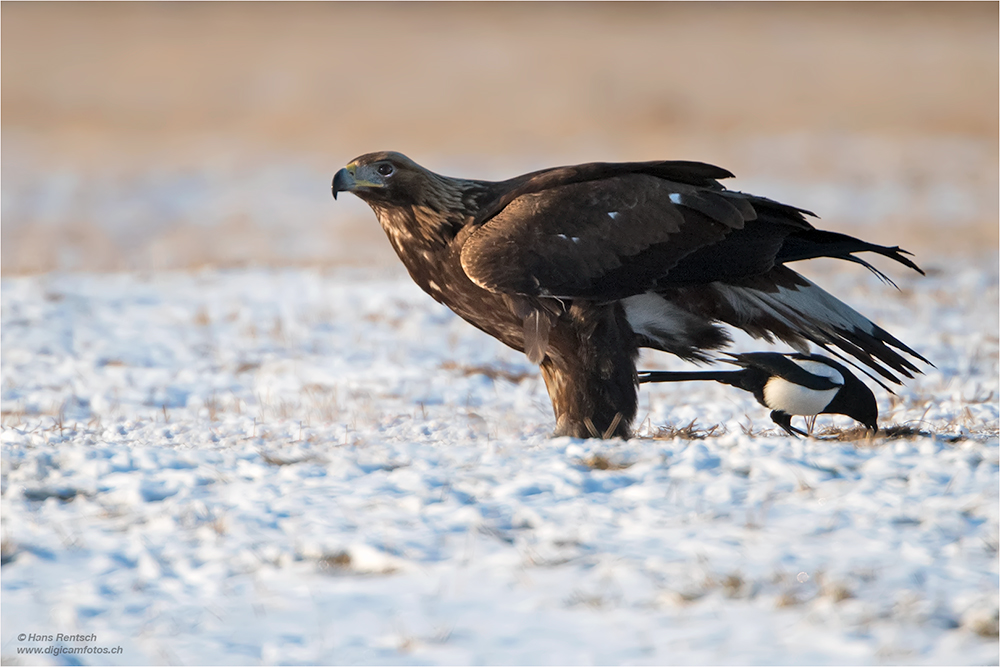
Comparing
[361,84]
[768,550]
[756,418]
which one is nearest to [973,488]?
[768,550]

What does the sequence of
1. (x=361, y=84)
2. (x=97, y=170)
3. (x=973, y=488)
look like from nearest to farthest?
(x=973, y=488) → (x=97, y=170) → (x=361, y=84)

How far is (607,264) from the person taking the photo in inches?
226

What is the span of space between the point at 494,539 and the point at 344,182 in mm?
2400

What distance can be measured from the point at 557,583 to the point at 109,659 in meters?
1.40

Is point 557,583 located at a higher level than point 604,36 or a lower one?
lower

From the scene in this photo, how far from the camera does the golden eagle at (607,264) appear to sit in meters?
5.73

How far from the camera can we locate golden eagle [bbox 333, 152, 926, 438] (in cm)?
573

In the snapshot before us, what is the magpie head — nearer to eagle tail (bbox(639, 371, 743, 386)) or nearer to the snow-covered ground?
the snow-covered ground

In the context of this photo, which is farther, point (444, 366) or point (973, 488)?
point (444, 366)

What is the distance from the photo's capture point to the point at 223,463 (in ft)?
17.4

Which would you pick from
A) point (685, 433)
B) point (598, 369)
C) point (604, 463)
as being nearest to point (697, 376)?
point (685, 433)

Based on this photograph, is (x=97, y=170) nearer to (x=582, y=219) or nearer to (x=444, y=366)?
(x=444, y=366)

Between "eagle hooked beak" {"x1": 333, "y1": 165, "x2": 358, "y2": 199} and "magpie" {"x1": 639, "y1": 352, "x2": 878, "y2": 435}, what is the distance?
5.82ft

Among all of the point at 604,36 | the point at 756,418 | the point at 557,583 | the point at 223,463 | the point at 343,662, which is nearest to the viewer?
the point at 343,662
